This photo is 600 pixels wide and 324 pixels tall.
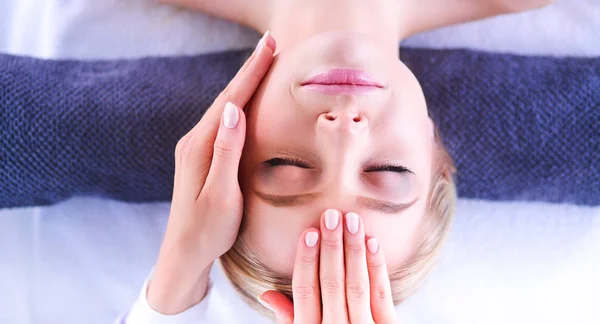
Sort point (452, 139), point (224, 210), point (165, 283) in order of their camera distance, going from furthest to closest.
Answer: point (452, 139) < point (165, 283) < point (224, 210)

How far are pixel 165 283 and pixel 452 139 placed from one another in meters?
0.56

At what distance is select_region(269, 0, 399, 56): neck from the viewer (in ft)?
2.87

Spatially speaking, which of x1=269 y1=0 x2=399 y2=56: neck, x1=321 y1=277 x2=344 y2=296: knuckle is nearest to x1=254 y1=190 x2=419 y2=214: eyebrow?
x1=321 y1=277 x2=344 y2=296: knuckle

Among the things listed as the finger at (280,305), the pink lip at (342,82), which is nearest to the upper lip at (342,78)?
the pink lip at (342,82)

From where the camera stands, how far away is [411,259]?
77 cm

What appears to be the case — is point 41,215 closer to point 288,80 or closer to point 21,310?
point 21,310

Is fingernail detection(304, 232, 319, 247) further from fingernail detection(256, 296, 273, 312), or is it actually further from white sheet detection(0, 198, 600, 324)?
white sheet detection(0, 198, 600, 324)

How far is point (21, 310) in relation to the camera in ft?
3.40

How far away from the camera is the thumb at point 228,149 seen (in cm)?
→ 69

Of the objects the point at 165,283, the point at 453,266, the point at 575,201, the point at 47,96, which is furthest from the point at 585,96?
the point at 47,96

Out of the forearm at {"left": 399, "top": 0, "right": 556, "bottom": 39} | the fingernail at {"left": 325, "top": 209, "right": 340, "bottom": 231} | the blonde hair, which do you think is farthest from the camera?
the forearm at {"left": 399, "top": 0, "right": 556, "bottom": 39}

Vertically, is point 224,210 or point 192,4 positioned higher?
point 192,4

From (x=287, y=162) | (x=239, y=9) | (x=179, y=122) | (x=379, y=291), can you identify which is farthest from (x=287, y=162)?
(x=239, y=9)

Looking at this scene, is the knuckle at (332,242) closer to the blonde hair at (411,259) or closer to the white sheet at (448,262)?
the blonde hair at (411,259)
